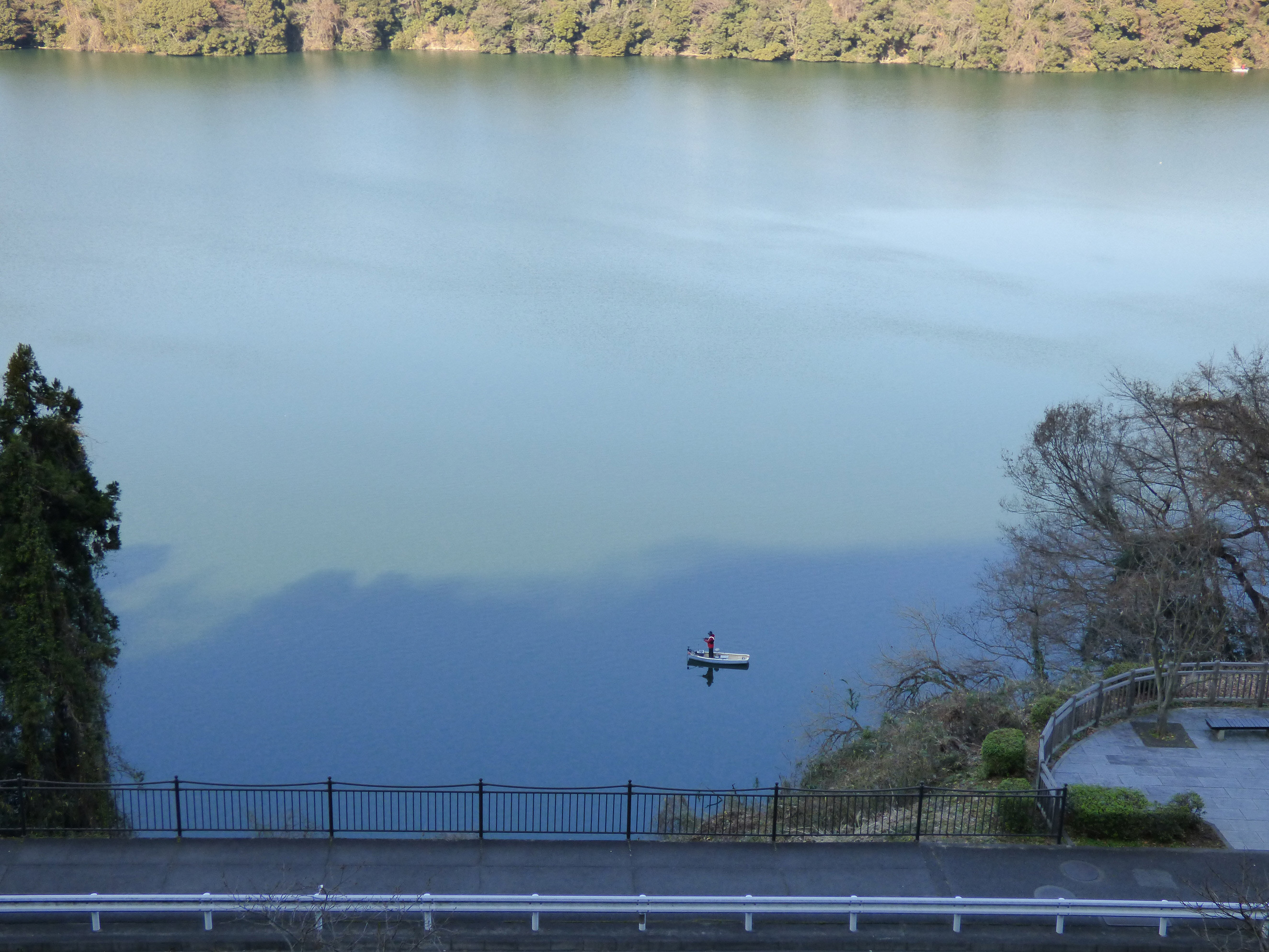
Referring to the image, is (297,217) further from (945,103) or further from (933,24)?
(933,24)

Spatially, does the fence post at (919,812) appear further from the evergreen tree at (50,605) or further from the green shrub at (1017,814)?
the evergreen tree at (50,605)

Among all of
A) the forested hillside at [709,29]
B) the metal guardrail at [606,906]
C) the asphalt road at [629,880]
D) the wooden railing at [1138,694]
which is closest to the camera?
the metal guardrail at [606,906]

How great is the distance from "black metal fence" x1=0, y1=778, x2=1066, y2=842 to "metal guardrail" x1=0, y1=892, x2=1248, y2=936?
1.33 metres

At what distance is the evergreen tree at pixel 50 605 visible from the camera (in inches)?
631

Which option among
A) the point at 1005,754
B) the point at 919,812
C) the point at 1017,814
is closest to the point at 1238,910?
the point at 1017,814

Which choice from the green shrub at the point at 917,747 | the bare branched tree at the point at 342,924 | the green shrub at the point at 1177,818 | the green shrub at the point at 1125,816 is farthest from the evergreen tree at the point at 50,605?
the green shrub at the point at 1177,818

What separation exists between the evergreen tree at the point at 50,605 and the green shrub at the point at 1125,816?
11555 mm

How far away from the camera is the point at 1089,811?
1341cm

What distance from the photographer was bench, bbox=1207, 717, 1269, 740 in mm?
15734

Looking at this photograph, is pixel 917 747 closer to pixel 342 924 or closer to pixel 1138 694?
pixel 1138 694

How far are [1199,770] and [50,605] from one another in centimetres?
1369

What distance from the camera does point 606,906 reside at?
39.0 ft

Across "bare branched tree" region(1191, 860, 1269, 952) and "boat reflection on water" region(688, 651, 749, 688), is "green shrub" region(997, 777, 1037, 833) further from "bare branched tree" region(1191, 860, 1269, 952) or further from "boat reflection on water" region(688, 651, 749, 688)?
"boat reflection on water" region(688, 651, 749, 688)

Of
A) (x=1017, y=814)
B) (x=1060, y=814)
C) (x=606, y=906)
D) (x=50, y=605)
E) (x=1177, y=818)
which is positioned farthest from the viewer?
(x=50, y=605)
